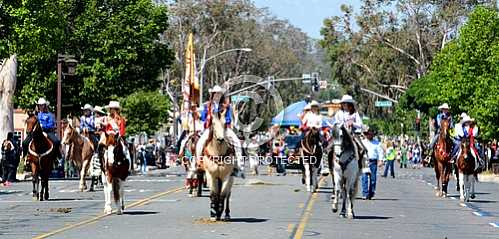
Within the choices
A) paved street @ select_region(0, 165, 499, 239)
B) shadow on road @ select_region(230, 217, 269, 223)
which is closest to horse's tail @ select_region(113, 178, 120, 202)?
paved street @ select_region(0, 165, 499, 239)

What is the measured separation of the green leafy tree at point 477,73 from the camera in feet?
177

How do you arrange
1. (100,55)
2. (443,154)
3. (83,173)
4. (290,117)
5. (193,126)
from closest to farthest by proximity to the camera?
(193,126)
(443,154)
(83,173)
(100,55)
(290,117)

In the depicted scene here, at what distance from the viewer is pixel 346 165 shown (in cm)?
2323

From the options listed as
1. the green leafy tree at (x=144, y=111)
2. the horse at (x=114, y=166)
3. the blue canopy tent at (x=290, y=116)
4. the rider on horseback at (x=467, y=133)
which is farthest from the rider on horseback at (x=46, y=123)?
the green leafy tree at (x=144, y=111)

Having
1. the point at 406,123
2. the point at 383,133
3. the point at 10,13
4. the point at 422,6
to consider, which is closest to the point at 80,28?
the point at 10,13

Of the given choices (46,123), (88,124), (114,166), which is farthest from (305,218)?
(88,124)

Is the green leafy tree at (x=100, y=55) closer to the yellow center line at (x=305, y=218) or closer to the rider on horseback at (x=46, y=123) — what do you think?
the rider on horseback at (x=46, y=123)

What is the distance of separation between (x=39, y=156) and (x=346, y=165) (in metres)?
10.8

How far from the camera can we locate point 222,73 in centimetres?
9575

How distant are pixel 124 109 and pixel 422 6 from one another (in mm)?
23574

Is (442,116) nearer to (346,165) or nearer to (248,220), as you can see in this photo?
(346,165)

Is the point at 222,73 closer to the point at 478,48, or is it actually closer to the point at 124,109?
the point at 124,109

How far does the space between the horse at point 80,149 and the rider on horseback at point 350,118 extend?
13.2m

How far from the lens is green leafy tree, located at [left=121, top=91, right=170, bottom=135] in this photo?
75438mm
